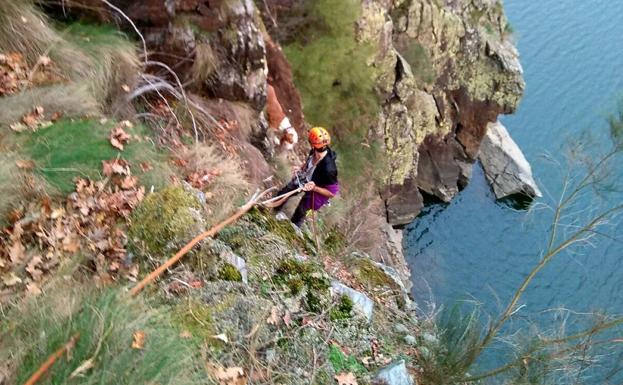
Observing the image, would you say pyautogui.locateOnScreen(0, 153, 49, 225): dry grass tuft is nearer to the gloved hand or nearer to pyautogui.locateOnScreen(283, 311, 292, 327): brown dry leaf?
pyautogui.locateOnScreen(283, 311, 292, 327): brown dry leaf

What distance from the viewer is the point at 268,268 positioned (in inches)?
190

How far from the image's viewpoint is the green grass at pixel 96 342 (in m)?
2.68

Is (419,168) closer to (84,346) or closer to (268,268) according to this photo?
(268,268)

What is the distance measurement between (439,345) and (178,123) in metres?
3.79

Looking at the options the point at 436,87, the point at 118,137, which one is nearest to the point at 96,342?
the point at 118,137

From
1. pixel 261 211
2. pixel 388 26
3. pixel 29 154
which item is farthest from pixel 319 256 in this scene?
pixel 388 26

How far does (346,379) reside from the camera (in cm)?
421

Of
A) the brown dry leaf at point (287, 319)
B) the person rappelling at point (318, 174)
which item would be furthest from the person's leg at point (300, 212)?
the brown dry leaf at point (287, 319)

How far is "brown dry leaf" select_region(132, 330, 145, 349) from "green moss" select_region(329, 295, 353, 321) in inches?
80.9

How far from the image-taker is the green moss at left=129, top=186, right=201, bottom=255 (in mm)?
4184

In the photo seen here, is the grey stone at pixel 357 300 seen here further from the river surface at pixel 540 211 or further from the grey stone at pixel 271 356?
the river surface at pixel 540 211

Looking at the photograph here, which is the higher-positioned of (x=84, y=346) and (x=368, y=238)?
(x=84, y=346)

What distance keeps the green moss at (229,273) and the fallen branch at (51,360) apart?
1.57 metres

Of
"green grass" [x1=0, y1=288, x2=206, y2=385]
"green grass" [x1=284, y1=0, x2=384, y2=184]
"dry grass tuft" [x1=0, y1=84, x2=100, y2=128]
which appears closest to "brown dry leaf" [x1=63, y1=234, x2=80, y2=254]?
"green grass" [x1=0, y1=288, x2=206, y2=385]
